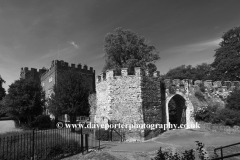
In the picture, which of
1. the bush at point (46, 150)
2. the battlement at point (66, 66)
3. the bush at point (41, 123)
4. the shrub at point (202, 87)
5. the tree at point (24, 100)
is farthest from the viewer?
the battlement at point (66, 66)

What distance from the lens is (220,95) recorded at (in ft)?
59.2

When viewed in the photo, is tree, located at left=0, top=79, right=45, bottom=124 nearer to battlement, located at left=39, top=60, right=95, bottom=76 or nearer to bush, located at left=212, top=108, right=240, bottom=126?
battlement, located at left=39, top=60, right=95, bottom=76

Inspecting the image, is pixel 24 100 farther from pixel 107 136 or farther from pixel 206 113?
pixel 206 113

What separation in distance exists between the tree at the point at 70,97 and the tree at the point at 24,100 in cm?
451

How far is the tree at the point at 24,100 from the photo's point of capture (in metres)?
20.3

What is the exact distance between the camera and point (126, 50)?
73.8ft

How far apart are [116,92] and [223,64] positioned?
62.7 ft

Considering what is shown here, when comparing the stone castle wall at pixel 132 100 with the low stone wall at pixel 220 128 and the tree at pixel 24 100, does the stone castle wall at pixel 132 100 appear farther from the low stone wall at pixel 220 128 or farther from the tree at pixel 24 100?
the tree at pixel 24 100

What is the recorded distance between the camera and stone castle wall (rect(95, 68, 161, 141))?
13727 millimetres

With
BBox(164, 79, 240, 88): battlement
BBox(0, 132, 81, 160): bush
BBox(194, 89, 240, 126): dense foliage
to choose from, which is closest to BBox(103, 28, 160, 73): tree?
BBox(164, 79, 240, 88): battlement

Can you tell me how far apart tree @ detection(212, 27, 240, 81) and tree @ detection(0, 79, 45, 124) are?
26.5 m

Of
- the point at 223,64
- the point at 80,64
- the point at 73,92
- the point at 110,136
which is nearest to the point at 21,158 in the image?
the point at 110,136

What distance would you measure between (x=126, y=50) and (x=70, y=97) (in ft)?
32.6

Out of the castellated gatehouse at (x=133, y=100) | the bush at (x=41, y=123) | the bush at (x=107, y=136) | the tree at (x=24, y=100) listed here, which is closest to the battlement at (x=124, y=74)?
the castellated gatehouse at (x=133, y=100)
